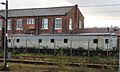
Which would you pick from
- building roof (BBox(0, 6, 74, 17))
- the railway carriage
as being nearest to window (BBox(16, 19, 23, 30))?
building roof (BBox(0, 6, 74, 17))

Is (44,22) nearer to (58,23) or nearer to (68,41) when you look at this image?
(58,23)

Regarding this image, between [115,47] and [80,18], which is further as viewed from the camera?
[80,18]

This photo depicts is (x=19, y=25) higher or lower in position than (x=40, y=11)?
lower

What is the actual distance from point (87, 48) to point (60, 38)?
16.2ft

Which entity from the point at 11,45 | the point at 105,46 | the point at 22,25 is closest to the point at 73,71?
the point at 105,46

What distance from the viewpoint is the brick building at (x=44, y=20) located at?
6150 cm

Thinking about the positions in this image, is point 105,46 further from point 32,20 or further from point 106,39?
point 32,20

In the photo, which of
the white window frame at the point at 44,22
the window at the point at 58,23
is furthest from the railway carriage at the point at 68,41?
the window at the point at 58,23

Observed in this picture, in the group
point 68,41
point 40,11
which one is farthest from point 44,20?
point 68,41

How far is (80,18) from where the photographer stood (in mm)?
70312

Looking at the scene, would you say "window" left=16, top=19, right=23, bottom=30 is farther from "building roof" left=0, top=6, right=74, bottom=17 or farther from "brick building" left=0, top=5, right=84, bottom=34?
"building roof" left=0, top=6, right=74, bottom=17

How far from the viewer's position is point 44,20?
6312 centimetres

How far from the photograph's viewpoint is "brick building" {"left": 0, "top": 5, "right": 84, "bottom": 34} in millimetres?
61500

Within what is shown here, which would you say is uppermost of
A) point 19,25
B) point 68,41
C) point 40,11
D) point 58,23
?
point 40,11
